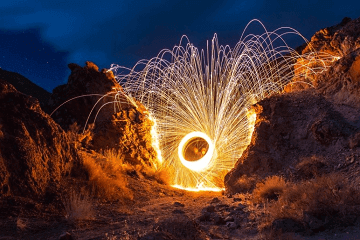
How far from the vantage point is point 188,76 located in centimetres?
1623

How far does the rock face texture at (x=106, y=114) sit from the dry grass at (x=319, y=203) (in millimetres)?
8136

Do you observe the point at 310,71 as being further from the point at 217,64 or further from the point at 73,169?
the point at 73,169

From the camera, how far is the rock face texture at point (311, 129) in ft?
29.0

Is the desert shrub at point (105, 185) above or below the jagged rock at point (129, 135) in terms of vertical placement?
below

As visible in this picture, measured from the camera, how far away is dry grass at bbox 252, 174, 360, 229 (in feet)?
18.3

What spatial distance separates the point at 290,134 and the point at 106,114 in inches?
321

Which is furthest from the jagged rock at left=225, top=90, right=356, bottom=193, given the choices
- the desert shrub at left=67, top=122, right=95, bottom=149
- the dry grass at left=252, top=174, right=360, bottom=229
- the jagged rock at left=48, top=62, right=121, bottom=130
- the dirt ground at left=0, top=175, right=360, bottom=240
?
the jagged rock at left=48, top=62, right=121, bottom=130

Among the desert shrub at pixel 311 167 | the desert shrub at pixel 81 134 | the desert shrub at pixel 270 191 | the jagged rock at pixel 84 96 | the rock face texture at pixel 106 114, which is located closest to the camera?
the desert shrub at pixel 270 191

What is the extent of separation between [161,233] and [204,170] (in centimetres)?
1025

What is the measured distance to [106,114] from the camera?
1482cm

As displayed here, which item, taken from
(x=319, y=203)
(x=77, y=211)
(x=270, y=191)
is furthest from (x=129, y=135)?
A: (x=319, y=203)

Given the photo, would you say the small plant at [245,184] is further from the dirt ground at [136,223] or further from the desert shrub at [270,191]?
the desert shrub at [270,191]

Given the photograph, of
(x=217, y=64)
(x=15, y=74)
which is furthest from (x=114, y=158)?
(x=15, y=74)

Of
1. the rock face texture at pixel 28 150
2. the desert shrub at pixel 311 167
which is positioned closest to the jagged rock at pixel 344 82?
the desert shrub at pixel 311 167
